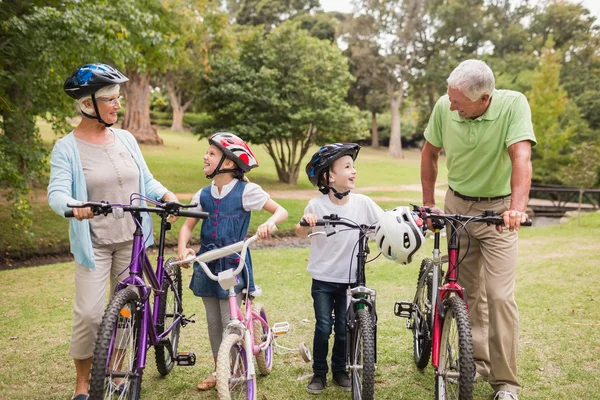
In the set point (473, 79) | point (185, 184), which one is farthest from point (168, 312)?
point (185, 184)

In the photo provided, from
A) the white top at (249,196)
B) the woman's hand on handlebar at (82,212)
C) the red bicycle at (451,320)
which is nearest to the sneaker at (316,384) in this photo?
the red bicycle at (451,320)

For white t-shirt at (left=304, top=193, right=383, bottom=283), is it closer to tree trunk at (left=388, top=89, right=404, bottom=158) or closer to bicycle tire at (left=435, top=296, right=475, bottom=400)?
bicycle tire at (left=435, top=296, right=475, bottom=400)

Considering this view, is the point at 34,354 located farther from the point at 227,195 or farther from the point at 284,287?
the point at 284,287

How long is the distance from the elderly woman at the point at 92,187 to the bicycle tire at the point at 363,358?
4.78 ft

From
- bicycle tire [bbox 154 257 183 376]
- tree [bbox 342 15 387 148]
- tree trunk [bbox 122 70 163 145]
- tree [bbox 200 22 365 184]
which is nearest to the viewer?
bicycle tire [bbox 154 257 183 376]

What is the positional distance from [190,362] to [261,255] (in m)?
5.73

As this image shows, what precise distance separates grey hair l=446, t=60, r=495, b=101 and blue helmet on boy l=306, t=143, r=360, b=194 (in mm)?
786

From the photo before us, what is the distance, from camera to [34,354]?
454 centimetres

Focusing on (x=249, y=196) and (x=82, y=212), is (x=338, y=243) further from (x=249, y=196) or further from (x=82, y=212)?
(x=82, y=212)

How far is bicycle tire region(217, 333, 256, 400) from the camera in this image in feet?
9.38

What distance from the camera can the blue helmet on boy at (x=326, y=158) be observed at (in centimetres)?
362

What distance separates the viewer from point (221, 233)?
11.5 feet

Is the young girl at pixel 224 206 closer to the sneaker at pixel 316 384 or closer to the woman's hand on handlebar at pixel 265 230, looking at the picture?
the woman's hand on handlebar at pixel 265 230

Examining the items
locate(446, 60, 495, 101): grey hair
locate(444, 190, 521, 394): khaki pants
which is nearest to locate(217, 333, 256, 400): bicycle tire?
locate(444, 190, 521, 394): khaki pants
